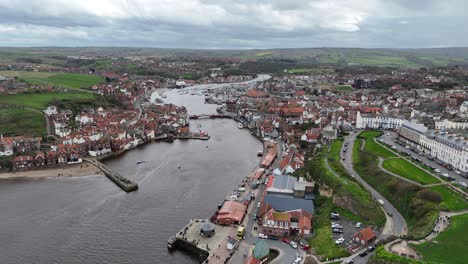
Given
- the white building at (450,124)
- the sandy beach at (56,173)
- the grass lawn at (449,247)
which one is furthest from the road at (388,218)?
the sandy beach at (56,173)

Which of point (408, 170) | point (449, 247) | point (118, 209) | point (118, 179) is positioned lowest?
point (118, 209)

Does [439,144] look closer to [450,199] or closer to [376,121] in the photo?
[450,199]

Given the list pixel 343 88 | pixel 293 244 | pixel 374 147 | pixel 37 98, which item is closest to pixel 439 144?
pixel 374 147

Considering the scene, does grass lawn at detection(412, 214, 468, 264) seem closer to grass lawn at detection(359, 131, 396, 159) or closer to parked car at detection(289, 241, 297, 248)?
parked car at detection(289, 241, 297, 248)

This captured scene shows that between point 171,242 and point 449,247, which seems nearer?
point 449,247

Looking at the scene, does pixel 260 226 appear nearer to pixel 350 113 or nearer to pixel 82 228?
pixel 82 228

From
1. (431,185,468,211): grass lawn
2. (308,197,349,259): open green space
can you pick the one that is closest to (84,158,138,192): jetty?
(308,197,349,259): open green space

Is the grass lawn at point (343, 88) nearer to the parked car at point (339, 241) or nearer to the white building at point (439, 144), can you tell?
the white building at point (439, 144)
